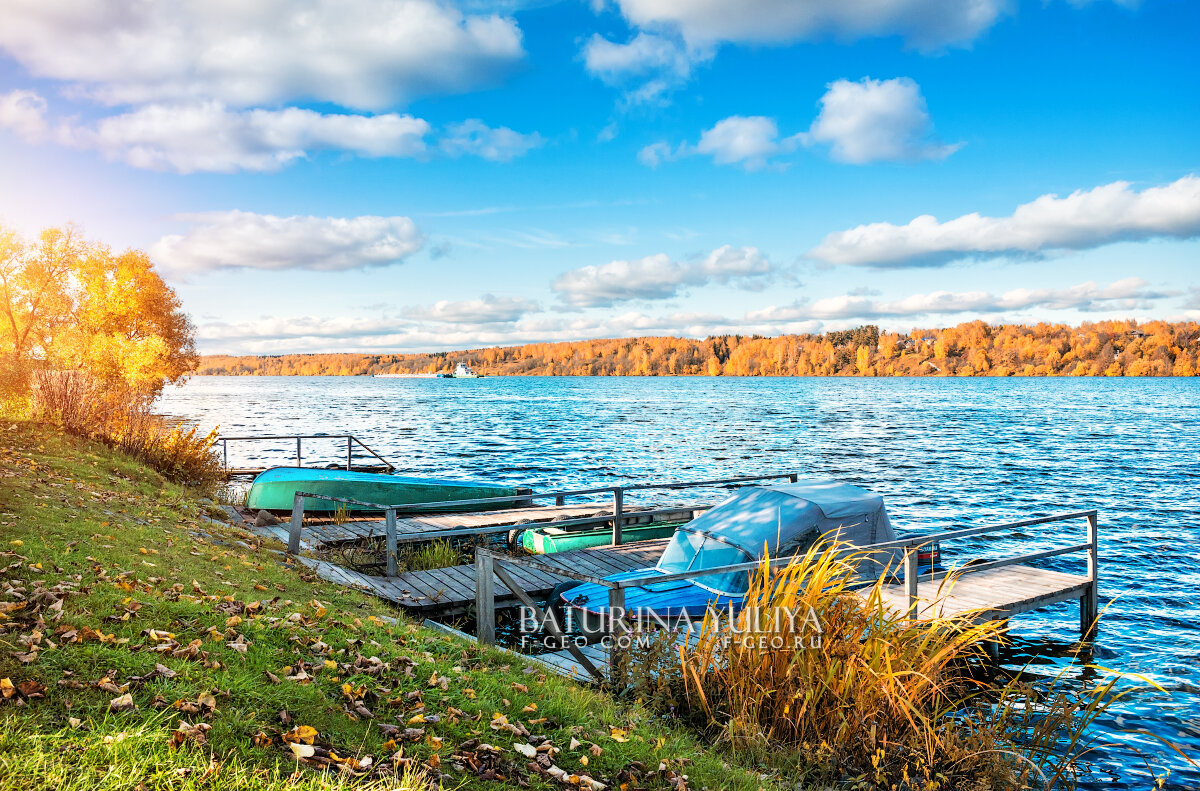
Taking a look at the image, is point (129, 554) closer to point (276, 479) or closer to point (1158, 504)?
point (276, 479)

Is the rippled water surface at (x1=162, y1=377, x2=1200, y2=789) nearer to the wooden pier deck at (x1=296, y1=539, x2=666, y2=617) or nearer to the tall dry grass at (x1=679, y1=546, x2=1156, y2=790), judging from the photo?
the tall dry grass at (x1=679, y1=546, x2=1156, y2=790)

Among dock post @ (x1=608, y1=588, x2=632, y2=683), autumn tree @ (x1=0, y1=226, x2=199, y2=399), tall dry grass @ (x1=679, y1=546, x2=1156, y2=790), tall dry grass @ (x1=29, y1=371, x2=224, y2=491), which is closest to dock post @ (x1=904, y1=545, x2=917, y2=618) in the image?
tall dry grass @ (x1=679, y1=546, x2=1156, y2=790)

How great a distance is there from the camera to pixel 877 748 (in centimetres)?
570

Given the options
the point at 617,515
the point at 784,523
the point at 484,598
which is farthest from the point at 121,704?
the point at 617,515

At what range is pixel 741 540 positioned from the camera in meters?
10.5

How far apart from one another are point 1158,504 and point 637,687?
91.1 ft

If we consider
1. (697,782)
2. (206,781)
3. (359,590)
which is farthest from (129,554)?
(697,782)

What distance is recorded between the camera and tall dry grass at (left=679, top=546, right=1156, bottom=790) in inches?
219

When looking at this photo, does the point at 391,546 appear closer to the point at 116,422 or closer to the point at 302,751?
the point at 302,751

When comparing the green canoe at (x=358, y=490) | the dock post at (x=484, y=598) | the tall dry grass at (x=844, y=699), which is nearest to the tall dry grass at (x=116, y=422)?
the green canoe at (x=358, y=490)

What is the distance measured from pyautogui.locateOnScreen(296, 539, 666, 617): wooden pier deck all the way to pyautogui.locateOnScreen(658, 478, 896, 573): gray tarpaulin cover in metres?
1.89

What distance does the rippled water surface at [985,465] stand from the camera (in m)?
12.2

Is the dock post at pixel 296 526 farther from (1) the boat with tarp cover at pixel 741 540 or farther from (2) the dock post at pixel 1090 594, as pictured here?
(2) the dock post at pixel 1090 594

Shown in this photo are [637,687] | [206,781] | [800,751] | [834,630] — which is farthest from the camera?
[637,687]
